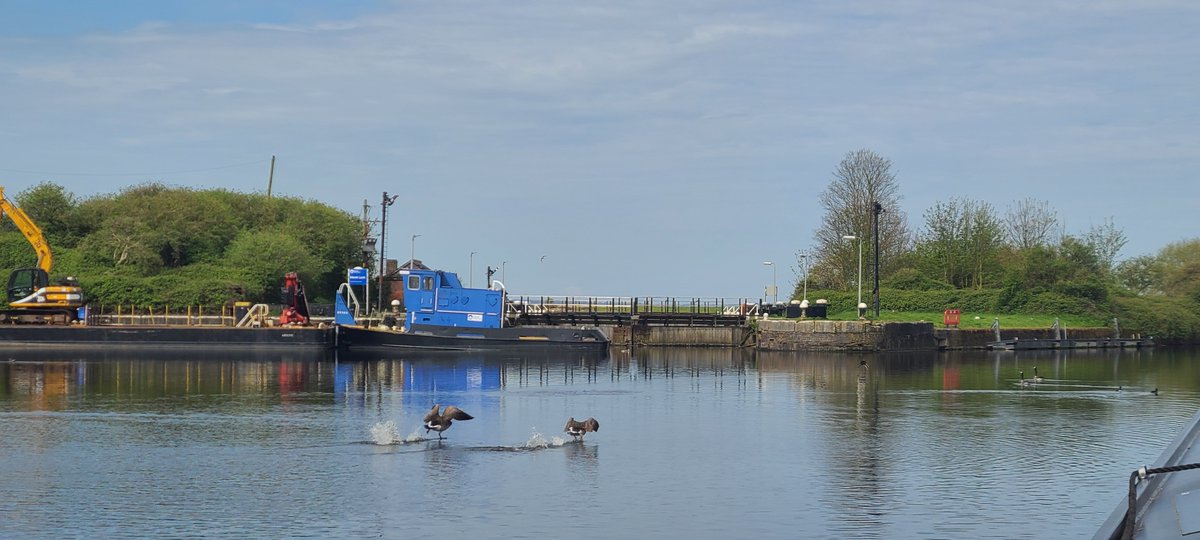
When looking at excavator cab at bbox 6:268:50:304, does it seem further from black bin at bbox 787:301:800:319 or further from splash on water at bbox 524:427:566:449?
splash on water at bbox 524:427:566:449

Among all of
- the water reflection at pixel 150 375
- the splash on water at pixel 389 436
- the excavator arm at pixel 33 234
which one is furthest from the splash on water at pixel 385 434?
the excavator arm at pixel 33 234

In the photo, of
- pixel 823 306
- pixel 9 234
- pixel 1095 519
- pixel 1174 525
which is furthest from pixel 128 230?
pixel 1174 525

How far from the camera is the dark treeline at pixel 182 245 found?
8225 centimetres

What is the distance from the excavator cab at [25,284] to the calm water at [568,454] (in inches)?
807

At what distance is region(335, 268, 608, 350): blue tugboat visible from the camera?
222 feet

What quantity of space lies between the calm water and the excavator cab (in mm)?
20510

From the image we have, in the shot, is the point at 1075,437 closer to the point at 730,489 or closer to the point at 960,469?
the point at 960,469

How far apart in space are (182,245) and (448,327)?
28.3 meters

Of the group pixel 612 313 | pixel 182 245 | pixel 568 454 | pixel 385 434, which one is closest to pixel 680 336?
pixel 612 313

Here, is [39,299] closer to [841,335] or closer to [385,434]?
[841,335]

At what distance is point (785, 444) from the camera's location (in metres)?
31.4

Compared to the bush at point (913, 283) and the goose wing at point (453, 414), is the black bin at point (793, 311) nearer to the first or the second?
the bush at point (913, 283)

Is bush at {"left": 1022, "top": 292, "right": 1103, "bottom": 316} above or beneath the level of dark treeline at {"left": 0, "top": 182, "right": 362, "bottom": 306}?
beneath

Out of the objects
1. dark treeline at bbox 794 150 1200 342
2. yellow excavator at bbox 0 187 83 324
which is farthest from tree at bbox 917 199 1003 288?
yellow excavator at bbox 0 187 83 324
